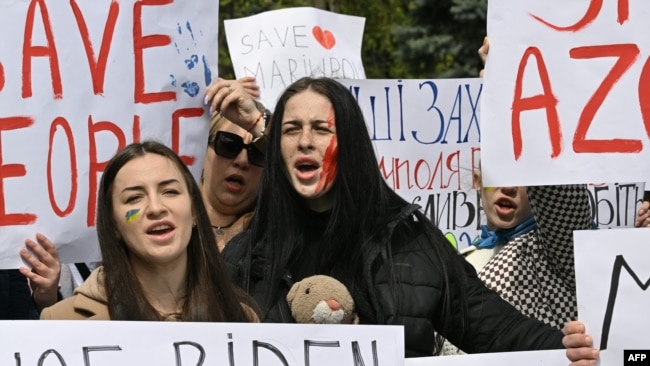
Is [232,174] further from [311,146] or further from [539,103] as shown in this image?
[539,103]

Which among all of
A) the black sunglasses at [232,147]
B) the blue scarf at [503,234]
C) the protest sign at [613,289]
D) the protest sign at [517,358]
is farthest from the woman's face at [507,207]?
the protest sign at [517,358]

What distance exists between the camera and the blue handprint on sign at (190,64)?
13.5 ft

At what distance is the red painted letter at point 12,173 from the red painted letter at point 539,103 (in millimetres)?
1281

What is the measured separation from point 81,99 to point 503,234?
164cm

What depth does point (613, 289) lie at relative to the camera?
348 cm

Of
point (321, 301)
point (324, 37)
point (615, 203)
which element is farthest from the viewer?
point (324, 37)

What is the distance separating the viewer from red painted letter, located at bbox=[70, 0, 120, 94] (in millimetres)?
3945

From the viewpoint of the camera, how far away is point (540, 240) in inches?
161

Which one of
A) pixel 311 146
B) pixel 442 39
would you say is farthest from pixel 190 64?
pixel 442 39

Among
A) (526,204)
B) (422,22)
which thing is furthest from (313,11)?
(422,22)

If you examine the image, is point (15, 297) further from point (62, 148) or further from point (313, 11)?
point (313, 11)

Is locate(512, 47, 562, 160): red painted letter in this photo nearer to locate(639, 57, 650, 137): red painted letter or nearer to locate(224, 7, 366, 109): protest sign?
locate(639, 57, 650, 137): red painted letter

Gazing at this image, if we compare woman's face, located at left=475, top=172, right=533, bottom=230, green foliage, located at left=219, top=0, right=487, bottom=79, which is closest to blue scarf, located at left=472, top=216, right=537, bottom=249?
woman's face, located at left=475, top=172, right=533, bottom=230

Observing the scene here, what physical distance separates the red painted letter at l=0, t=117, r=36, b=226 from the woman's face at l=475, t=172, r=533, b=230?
5.58 feet
